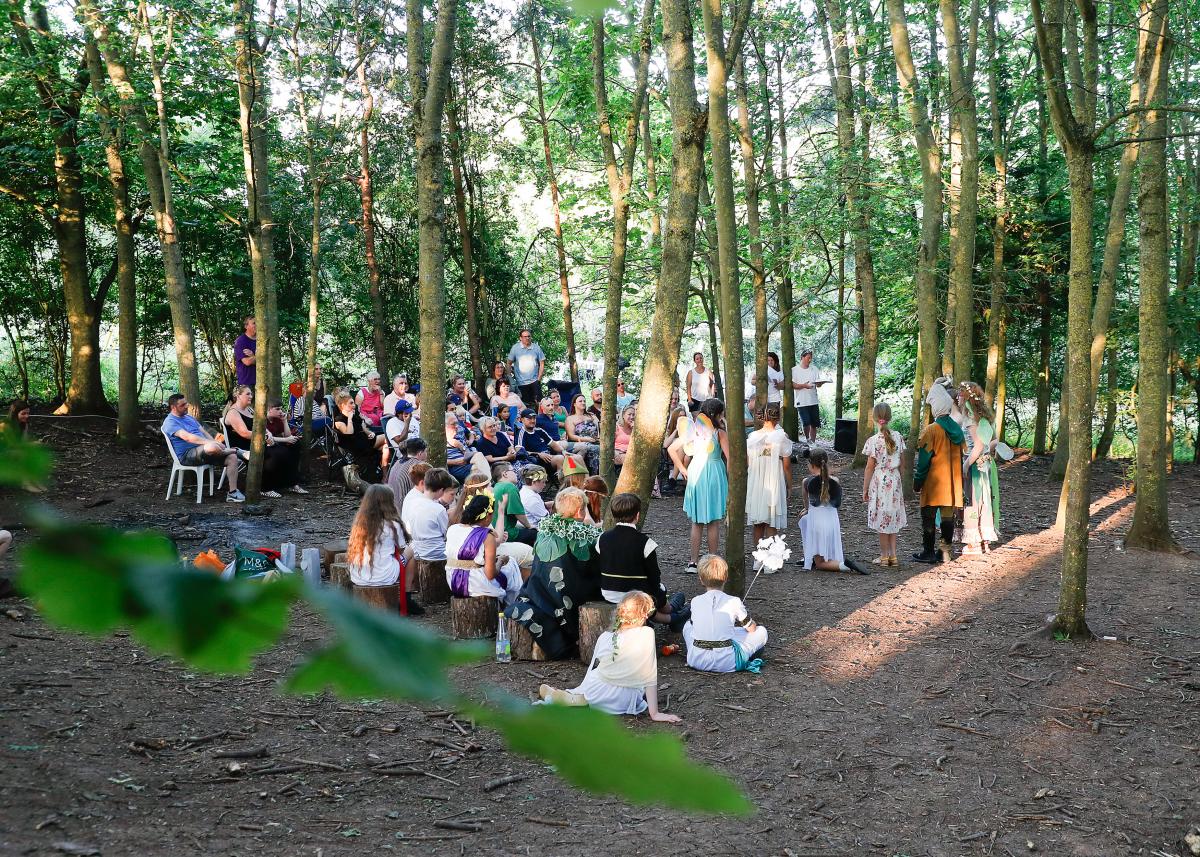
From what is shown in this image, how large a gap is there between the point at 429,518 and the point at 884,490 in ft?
16.5

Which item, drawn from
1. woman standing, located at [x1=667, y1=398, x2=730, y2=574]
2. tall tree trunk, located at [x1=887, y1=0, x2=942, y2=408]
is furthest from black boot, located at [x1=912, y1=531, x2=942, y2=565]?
tall tree trunk, located at [x1=887, y1=0, x2=942, y2=408]

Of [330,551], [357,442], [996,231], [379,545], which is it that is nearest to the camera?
[379,545]

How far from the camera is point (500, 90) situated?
755 inches

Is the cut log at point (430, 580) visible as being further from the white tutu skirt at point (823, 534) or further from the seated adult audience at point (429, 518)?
the white tutu skirt at point (823, 534)

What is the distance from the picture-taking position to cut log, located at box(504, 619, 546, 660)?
24.3 ft

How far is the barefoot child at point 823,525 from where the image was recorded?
404 inches

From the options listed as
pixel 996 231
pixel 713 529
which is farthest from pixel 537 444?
pixel 996 231

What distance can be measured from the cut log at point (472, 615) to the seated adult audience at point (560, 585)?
35cm

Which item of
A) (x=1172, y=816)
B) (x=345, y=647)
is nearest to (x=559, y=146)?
(x=1172, y=816)

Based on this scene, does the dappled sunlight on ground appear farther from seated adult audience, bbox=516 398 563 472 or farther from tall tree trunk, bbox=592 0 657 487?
seated adult audience, bbox=516 398 563 472

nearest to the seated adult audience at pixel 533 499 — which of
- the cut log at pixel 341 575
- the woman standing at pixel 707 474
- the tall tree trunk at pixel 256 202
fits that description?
the woman standing at pixel 707 474

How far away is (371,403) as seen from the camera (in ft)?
47.7

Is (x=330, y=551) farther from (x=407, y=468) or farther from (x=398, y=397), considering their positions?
(x=398, y=397)

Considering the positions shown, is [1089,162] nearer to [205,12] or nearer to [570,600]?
[570,600]
